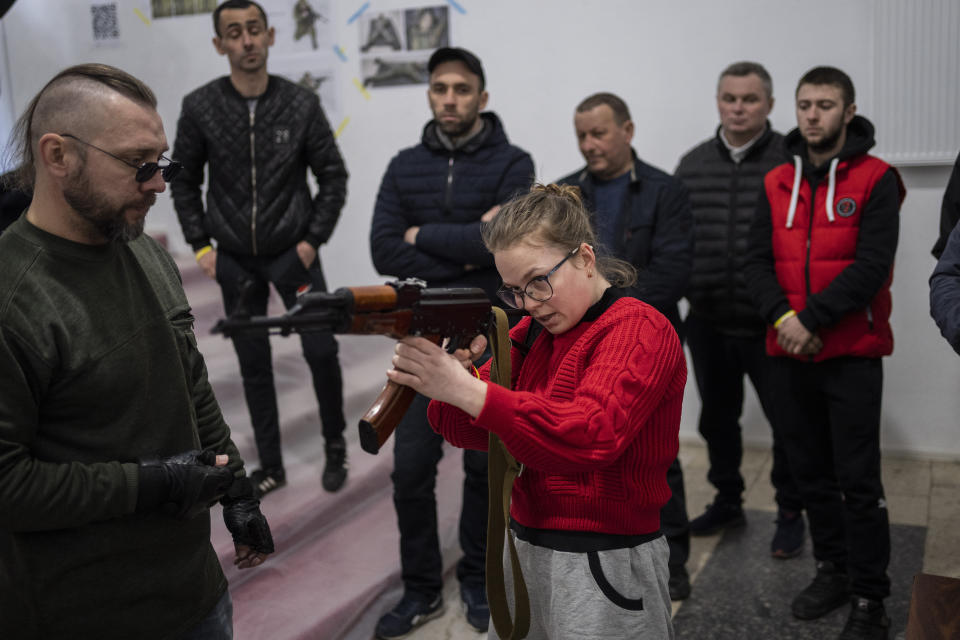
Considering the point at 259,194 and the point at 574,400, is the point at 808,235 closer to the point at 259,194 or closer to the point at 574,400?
the point at 574,400

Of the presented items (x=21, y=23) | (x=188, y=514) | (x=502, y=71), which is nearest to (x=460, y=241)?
(x=188, y=514)

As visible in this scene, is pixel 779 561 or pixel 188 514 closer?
pixel 188 514

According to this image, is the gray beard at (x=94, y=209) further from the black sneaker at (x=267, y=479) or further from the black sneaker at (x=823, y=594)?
the black sneaker at (x=823, y=594)

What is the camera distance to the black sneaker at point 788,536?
3.56 meters

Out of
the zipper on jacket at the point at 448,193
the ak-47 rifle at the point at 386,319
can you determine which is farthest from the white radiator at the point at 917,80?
the ak-47 rifle at the point at 386,319

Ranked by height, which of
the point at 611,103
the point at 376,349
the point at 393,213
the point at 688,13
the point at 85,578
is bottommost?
the point at 376,349

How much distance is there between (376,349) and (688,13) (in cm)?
248

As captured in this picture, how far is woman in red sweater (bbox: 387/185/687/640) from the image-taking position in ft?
5.46

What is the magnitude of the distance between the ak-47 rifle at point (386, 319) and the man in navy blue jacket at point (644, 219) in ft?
5.56

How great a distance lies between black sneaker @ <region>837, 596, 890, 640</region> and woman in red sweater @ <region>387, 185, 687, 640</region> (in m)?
1.37

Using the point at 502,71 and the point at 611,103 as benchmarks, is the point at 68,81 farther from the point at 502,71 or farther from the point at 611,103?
the point at 502,71

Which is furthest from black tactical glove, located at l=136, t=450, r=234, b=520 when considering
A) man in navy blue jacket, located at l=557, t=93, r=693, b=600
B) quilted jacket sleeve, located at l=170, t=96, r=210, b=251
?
quilted jacket sleeve, located at l=170, t=96, r=210, b=251

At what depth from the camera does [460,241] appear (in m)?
3.11

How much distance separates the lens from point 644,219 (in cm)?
326
